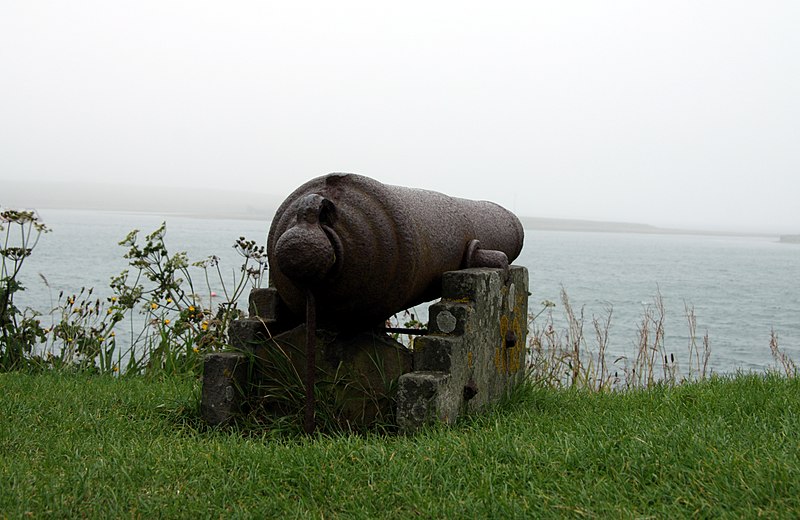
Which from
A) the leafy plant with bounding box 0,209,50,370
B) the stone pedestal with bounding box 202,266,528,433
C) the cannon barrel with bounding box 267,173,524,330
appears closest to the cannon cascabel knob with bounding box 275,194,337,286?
the cannon barrel with bounding box 267,173,524,330

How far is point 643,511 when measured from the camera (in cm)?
309

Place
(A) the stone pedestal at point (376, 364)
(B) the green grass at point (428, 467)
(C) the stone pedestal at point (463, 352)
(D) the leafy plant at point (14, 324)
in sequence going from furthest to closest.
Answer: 1. (D) the leafy plant at point (14, 324)
2. (A) the stone pedestal at point (376, 364)
3. (C) the stone pedestal at point (463, 352)
4. (B) the green grass at point (428, 467)

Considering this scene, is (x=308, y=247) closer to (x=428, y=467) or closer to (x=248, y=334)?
(x=248, y=334)

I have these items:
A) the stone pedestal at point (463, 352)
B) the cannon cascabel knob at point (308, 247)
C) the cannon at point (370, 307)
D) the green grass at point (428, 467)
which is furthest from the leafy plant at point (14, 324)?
the stone pedestal at point (463, 352)

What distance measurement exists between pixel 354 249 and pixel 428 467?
120cm

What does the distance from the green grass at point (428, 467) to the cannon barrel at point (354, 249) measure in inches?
27.3

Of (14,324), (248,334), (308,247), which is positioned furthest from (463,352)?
(14,324)

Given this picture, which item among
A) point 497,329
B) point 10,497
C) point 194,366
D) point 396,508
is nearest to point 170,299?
point 194,366

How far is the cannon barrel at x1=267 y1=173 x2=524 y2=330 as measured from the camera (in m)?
4.21

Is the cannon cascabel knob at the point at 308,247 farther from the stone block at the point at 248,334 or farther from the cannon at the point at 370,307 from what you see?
the stone block at the point at 248,334

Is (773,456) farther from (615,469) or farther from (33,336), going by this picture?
(33,336)

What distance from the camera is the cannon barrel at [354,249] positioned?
4.21 metres

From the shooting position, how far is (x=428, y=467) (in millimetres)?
3574

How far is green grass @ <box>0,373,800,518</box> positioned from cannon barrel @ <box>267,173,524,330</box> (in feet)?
2.27
